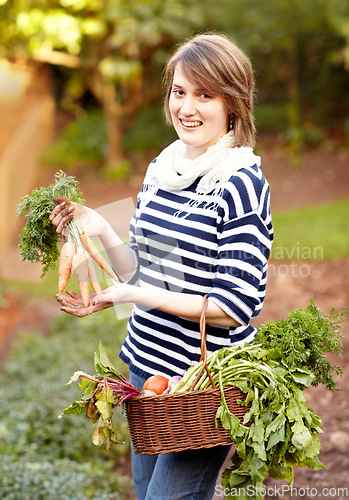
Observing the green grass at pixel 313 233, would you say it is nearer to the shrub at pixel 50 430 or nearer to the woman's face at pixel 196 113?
the shrub at pixel 50 430

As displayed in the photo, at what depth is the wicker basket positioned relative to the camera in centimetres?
180

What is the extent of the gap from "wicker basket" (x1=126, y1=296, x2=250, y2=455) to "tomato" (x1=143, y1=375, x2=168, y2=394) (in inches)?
3.4

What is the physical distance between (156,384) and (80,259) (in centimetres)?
46

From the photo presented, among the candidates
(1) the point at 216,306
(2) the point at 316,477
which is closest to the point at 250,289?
(1) the point at 216,306

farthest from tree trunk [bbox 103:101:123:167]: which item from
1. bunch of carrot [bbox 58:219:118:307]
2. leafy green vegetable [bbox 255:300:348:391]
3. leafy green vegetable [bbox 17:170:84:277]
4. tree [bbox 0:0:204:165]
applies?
leafy green vegetable [bbox 255:300:348:391]

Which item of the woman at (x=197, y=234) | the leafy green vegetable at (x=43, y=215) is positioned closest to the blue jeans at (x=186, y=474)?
the woman at (x=197, y=234)

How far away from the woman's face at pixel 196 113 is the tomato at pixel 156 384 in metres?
0.73

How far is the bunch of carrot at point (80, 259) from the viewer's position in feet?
6.71

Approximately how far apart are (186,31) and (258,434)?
10366mm

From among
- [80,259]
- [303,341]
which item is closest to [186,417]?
[303,341]

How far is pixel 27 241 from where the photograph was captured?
7.05ft

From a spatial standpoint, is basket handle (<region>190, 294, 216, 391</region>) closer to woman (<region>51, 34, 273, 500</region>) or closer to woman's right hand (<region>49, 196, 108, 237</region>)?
woman (<region>51, 34, 273, 500</region>)

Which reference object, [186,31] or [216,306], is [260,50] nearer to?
[186,31]

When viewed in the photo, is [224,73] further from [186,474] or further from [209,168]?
[186,474]
